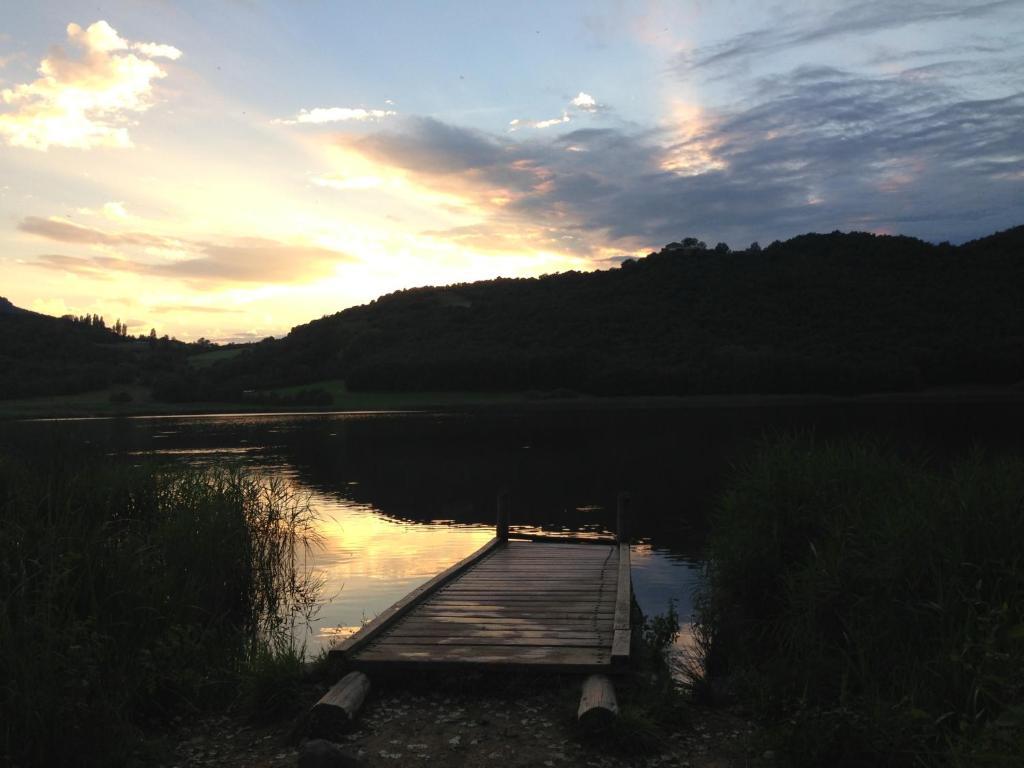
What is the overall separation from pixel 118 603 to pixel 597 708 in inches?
Answer: 158

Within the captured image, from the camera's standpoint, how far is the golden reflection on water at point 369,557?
11429mm

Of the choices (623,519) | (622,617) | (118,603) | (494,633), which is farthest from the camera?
(623,519)

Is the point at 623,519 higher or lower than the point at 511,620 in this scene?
higher

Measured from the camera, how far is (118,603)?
22.3 feet

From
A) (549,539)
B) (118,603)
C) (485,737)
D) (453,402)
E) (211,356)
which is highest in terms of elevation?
(211,356)

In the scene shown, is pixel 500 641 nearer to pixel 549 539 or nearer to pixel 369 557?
pixel 549 539

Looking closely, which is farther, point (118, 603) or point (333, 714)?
point (118, 603)

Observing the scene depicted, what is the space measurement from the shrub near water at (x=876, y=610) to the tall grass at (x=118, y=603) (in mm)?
4543

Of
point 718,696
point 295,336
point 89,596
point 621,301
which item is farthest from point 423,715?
point 295,336

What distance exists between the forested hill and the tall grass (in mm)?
68594

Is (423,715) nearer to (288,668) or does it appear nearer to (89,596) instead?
(288,668)

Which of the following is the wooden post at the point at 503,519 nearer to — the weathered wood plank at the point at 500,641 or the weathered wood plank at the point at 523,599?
the weathered wood plank at the point at 523,599

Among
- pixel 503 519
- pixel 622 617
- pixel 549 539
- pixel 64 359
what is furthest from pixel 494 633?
pixel 64 359

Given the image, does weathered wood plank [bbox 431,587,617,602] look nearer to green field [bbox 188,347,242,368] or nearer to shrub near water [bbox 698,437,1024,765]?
shrub near water [bbox 698,437,1024,765]
